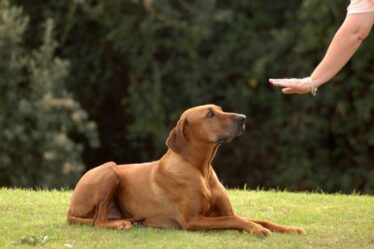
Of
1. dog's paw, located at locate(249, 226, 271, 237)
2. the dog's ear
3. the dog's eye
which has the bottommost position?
dog's paw, located at locate(249, 226, 271, 237)

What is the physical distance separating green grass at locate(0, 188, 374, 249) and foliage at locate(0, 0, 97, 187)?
27.9 feet

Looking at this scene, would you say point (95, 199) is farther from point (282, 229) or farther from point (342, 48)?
point (342, 48)

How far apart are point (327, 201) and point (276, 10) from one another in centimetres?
1197

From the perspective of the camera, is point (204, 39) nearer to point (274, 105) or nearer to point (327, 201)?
point (274, 105)

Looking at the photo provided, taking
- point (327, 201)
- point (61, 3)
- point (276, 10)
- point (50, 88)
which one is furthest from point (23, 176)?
point (327, 201)

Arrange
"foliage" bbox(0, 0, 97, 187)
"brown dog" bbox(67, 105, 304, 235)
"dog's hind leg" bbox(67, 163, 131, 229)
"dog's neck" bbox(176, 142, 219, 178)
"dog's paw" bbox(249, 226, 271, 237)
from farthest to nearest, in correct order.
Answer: "foliage" bbox(0, 0, 97, 187), "dog's hind leg" bbox(67, 163, 131, 229), "dog's neck" bbox(176, 142, 219, 178), "brown dog" bbox(67, 105, 304, 235), "dog's paw" bbox(249, 226, 271, 237)

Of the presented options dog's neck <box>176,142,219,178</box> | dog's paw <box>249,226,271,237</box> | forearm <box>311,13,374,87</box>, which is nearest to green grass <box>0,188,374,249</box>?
dog's paw <box>249,226,271,237</box>

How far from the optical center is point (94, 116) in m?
24.0

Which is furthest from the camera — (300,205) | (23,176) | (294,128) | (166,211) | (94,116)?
(94,116)

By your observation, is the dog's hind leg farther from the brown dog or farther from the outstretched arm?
the outstretched arm

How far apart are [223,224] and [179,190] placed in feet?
1.47

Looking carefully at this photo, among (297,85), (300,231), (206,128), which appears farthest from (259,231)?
(297,85)

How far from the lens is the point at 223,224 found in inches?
327

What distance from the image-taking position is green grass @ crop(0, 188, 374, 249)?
316 inches
